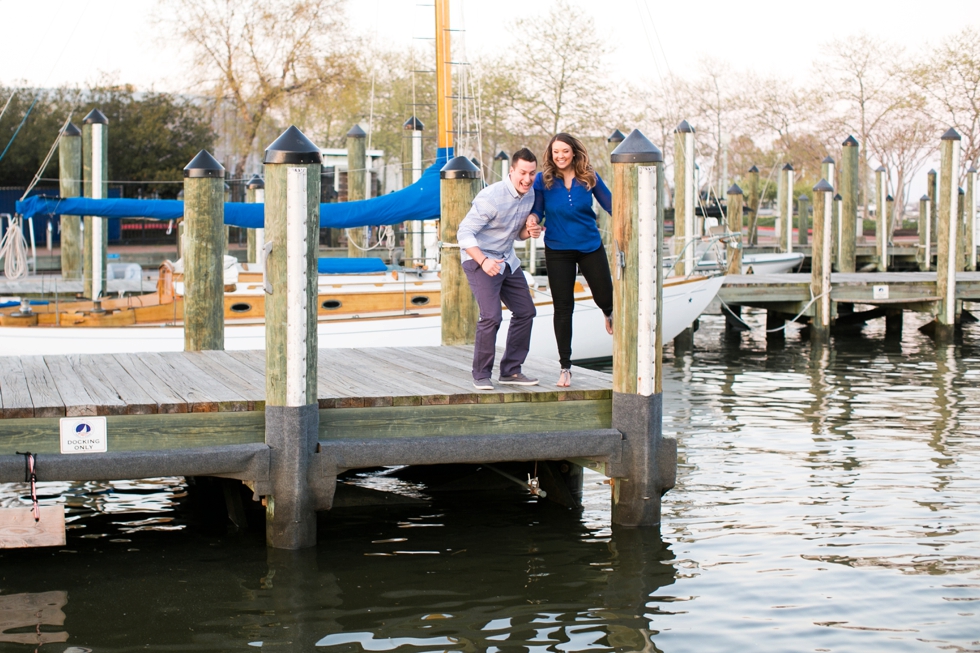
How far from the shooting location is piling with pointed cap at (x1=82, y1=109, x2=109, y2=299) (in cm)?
1655

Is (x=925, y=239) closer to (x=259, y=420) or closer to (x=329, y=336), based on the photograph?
(x=329, y=336)

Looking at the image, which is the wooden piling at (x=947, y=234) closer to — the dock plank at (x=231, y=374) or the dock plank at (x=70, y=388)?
the dock plank at (x=231, y=374)

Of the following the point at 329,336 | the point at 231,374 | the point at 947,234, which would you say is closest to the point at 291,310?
the point at 231,374

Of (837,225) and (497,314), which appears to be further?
(837,225)

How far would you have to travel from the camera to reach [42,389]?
23.3 feet

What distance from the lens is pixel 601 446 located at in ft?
23.8

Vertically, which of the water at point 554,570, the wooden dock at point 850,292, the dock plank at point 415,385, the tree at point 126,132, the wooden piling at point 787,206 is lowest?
the water at point 554,570

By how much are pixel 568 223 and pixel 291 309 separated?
6.03ft

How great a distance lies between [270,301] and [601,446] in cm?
223

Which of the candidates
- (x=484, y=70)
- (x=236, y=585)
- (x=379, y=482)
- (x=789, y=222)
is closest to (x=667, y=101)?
(x=484, y=70)

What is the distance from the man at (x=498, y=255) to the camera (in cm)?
713

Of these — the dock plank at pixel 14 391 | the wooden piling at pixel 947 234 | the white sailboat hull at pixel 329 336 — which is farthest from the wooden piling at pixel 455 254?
the wooden piling at pixel 947 234

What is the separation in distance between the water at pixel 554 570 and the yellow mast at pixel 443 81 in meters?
6.87

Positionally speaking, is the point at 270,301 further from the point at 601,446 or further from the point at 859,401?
the point at 859,401
